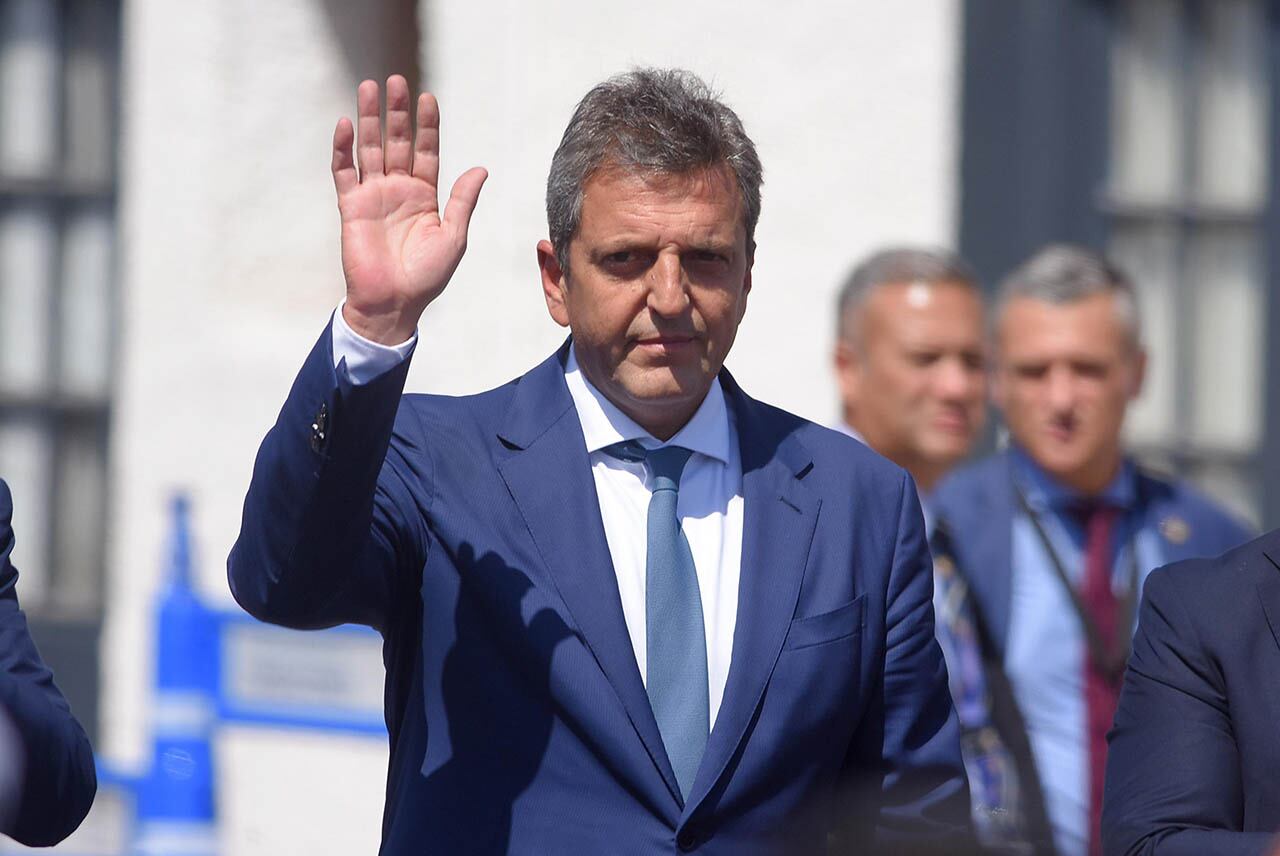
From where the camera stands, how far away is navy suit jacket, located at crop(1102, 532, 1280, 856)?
2.93 m

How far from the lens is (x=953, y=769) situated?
314cm

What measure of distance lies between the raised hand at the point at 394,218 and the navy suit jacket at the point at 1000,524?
6.52 feet

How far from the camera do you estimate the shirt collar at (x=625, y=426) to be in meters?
3.16

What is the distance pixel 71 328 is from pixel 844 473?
15.3 feet

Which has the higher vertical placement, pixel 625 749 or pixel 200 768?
pixel 625 749

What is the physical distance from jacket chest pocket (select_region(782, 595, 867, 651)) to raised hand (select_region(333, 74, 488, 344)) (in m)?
0.69

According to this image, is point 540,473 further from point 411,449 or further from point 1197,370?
point 1197,370

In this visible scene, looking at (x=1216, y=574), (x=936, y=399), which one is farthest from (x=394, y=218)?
(x=936, y=399)

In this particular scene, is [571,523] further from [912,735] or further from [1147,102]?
→ [1147,102]

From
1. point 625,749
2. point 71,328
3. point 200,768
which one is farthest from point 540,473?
point 71,328

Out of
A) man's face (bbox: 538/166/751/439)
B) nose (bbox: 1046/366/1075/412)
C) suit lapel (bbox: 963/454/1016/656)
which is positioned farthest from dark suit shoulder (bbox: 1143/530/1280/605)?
nose (bbox: 1046/366/1075/412)

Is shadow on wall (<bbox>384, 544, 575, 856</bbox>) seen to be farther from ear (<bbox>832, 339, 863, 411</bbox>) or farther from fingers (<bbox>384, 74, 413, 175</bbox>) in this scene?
ear (<bbox>832, 339, 863, 411</bbox>)

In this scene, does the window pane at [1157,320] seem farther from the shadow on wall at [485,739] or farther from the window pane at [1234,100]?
the shadow on wall at [485,739]

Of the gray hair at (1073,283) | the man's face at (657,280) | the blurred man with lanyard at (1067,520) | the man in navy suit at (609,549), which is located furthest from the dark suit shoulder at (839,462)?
the gray hair at (1073,283)
